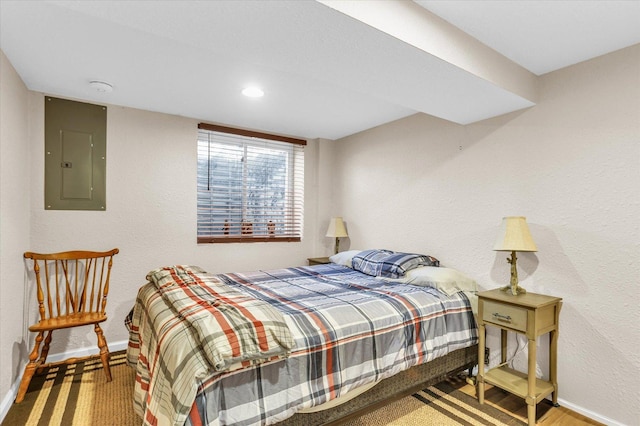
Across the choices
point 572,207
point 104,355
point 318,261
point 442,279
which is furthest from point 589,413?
point 104,355

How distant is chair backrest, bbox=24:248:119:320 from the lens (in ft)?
8.69

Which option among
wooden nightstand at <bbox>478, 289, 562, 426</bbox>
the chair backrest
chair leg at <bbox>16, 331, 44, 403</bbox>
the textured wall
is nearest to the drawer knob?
wooden nightstand at <bbox>478, 289, 562, 426</bbox>

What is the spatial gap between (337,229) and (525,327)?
7.54 ft

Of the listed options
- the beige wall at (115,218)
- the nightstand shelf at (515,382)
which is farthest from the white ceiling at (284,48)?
the nightstand shelf at (515,382)

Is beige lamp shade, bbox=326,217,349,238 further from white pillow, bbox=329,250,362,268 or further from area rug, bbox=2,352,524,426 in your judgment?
area rug, bbox=2,352,524,426

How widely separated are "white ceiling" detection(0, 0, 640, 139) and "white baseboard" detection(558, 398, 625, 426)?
214 cm

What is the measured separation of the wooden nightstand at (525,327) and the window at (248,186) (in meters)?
2.46

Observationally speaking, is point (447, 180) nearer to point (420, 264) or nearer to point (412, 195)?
point (412, 195)

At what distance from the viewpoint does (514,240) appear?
226 centimetres

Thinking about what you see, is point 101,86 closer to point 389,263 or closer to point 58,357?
point 58,357

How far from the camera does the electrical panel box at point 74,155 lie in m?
2.85

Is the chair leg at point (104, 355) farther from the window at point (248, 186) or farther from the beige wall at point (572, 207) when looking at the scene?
the beige wall at point (572, 207)

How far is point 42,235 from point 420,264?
3.32 m

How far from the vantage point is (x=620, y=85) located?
6.80ft
